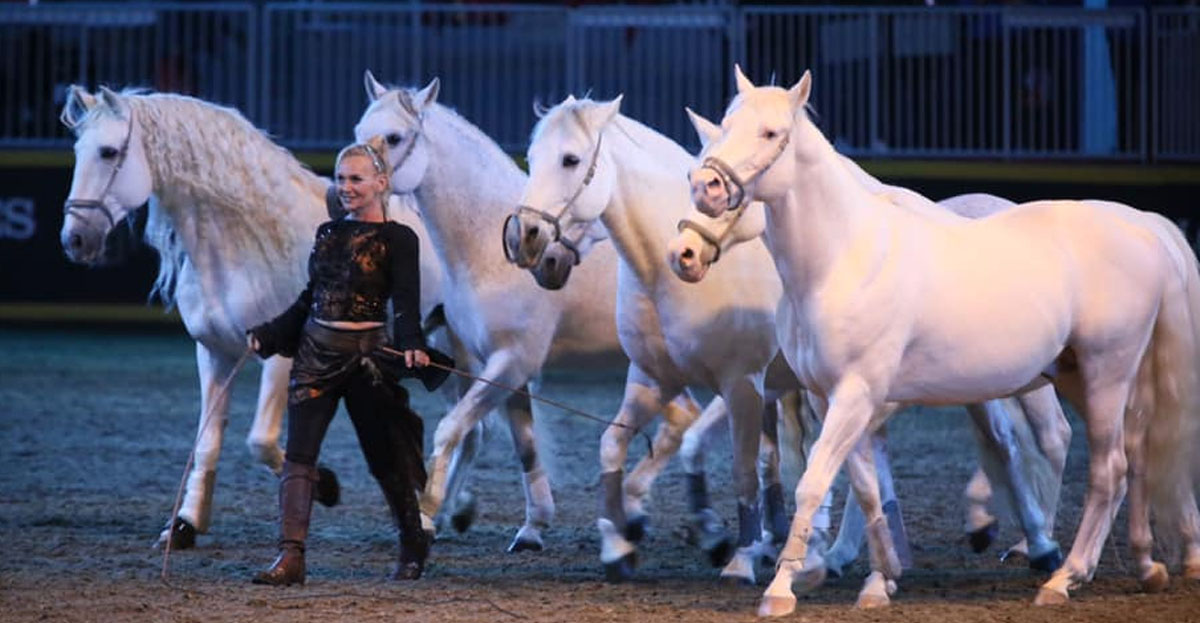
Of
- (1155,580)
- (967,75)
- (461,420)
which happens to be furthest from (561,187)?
(967,75)

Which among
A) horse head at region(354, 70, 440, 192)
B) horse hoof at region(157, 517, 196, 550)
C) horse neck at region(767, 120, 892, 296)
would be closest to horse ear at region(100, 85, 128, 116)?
horse head at region(354, 70, 440, 192)

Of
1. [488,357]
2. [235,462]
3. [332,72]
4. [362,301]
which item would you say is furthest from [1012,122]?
[362,301]


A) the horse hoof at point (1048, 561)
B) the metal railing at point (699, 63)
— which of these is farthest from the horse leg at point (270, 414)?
the metal railing at point (699, 63)

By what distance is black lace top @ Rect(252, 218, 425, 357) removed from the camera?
6410 millimetres

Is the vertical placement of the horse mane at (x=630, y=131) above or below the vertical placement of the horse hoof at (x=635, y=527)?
above

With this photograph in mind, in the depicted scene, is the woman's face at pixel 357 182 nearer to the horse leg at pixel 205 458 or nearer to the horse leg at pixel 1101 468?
the horse leg at pixel 205 458

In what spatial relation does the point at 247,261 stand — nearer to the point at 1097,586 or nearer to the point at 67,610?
the point at 67,610

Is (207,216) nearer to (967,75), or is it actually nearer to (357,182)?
(357,182)

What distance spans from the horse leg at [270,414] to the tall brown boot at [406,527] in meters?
0.99

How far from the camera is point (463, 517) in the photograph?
26.8 feet

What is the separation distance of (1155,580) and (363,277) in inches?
115

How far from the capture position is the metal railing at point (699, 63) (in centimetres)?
1507

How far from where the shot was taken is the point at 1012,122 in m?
15.3

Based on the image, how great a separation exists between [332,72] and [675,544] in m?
8.60
